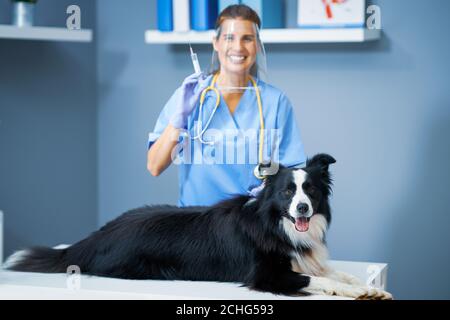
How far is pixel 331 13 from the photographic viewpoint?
8.84 ft

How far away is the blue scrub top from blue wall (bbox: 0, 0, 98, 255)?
97 centimetres

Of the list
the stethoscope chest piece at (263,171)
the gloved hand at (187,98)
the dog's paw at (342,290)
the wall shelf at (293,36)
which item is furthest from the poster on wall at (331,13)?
the dog's paw at (342,290)

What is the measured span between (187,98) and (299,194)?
1.50 ft

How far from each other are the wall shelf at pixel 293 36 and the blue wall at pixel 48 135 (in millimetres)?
379

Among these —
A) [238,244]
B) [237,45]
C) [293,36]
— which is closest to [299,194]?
[238,244]

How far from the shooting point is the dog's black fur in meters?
1.58

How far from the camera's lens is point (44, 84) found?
292 cm

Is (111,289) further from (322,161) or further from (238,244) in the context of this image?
(322,161)

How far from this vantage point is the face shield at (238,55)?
6.31ft

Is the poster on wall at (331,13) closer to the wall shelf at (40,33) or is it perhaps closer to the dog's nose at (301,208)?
the wall shelf at (40,33)

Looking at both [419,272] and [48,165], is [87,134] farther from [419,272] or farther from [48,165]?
[419,272]

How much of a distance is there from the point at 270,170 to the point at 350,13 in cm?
121
